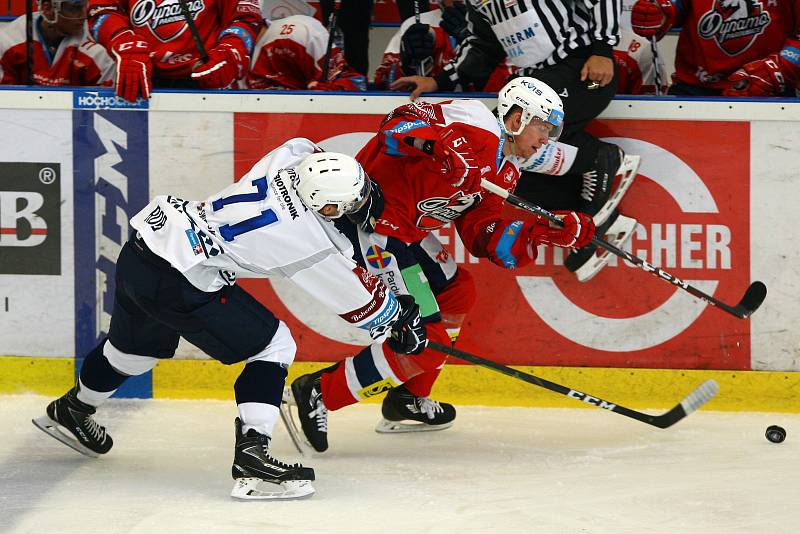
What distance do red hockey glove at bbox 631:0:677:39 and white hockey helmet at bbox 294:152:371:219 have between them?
154cm

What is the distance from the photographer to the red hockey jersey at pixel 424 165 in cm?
326

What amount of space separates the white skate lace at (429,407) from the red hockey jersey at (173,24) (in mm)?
1397

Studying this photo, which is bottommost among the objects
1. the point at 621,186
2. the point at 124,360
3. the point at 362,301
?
the point at 124,360

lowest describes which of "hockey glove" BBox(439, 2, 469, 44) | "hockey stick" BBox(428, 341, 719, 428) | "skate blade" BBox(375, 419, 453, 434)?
"skate blade" BBox(375, 419, 453, 434)

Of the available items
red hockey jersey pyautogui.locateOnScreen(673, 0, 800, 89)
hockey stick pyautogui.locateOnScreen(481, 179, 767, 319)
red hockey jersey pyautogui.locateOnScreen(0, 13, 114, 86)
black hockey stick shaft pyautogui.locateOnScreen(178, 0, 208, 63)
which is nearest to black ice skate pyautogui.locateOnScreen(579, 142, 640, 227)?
hockey stick pyautogui.locateOnScreen(481, 179, 767, 319)

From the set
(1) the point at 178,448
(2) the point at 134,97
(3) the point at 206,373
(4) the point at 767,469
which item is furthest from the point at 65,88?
(4) the point at 767,469

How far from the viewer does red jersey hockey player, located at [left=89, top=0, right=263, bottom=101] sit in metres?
4.03

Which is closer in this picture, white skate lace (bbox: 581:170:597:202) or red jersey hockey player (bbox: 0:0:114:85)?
white skate lace (bbox: 581:170:597:202)

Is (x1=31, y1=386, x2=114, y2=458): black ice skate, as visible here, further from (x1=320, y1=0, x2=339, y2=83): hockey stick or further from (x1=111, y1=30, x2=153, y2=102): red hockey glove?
(x1=320, y1=0, x2=339, y2=83): hockey stick

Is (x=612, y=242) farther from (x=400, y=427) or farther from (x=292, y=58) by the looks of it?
(x=292, y=58)

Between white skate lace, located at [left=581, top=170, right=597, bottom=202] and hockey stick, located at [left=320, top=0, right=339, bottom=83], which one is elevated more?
hockey stick, located at [left=320, top=0, right=339, bottom=83]

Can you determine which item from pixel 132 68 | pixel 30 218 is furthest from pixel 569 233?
pixel 30 218

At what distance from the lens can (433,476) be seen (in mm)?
3215

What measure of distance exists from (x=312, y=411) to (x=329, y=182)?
0.84 m
